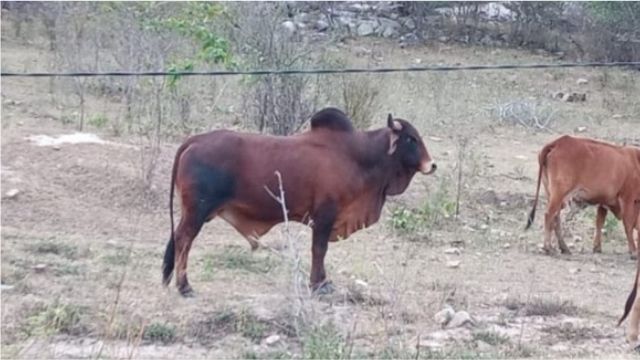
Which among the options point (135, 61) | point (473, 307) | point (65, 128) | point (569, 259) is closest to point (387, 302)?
point (473, 307)

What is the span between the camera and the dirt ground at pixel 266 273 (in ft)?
22.3

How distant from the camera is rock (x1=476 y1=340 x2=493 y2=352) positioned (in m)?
7.07

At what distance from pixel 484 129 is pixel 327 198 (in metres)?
8.47

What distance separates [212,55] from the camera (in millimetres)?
12461

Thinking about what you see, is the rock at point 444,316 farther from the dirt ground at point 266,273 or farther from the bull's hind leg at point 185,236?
the bull's hind leg at point 185,236

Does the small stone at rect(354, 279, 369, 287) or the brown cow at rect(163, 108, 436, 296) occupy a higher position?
the brown cow at rect(163, 108, 436, 296)

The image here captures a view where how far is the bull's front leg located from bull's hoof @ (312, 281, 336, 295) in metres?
0.02

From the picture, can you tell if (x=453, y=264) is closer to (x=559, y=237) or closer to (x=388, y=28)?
(x=559, y=237)

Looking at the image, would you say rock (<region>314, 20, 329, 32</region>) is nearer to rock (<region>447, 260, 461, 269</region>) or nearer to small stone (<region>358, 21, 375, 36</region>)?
small stone (<region>358, 21, 375, 36</region>)

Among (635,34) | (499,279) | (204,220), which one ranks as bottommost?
(635,34)

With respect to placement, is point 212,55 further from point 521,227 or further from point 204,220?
point 204,220

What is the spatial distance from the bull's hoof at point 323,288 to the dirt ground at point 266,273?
0.20 ft

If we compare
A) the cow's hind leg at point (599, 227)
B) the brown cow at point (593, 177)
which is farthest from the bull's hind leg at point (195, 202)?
the cow's hind leg at point (599, 227)

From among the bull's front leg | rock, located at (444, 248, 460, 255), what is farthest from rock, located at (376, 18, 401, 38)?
the bull's front leg
